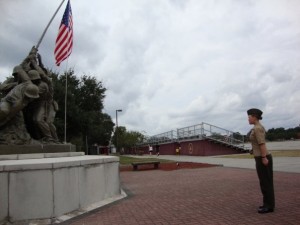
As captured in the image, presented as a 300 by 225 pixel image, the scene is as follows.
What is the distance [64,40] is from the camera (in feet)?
60.1

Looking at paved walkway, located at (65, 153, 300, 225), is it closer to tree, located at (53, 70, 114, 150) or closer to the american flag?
the american flag

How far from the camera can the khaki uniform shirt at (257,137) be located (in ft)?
24.4

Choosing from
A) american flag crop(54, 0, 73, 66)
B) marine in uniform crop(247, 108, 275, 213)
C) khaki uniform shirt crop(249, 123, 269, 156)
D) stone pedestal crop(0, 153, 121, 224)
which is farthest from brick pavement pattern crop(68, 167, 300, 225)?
american flag crop(54, 0, 73, 66)

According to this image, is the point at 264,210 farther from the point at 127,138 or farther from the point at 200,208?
the point at 127,138

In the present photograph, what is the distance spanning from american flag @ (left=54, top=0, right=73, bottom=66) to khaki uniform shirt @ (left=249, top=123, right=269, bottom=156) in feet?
39.7

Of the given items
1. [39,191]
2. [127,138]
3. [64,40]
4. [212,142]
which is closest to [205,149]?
[212,142]

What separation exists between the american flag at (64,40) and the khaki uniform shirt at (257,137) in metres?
12.1

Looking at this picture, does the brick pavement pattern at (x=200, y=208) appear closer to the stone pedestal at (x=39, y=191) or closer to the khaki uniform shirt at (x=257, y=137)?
the stone pedestal at (x=39, y=191)

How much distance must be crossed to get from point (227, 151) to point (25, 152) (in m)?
34.4

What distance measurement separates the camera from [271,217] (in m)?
6.84

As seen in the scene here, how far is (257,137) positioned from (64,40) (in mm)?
12898

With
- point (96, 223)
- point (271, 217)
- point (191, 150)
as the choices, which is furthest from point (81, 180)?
point (191, 150)

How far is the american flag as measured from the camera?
59.3 ft

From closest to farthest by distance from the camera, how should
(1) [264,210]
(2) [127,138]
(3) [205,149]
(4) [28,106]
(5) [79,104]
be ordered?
(1) [264,210]
(4) [28,106]
(5) [79,104]
(3) [205,149]
(2) [127,138]
